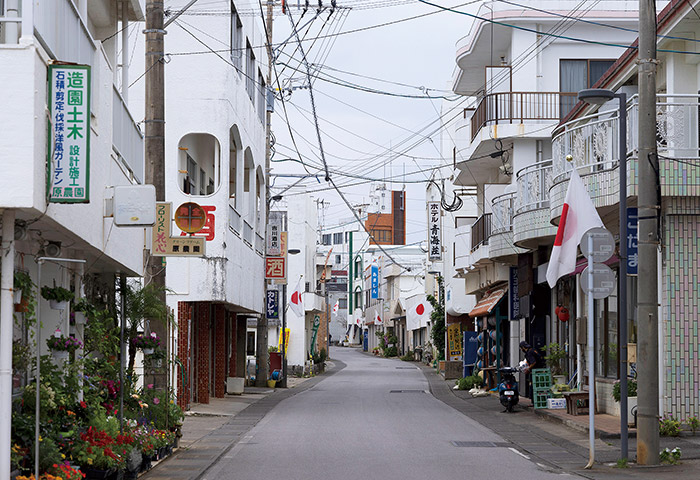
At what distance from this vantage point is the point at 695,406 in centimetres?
1762

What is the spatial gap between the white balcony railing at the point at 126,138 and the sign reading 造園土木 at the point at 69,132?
483 centimetres

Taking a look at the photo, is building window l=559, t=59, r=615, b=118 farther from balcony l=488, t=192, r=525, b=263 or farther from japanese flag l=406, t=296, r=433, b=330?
japanese flag l=406, t=296, r=433, b=330

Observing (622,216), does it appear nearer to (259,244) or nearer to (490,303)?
(490,303)

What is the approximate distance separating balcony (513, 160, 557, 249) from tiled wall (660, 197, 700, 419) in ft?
18.0

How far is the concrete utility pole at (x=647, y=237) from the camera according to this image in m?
13.8

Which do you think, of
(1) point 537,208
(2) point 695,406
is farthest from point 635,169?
(1) point 537,208

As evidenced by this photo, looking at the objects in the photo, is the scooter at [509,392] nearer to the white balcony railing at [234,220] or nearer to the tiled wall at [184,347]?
the tiled wall at [184,347]

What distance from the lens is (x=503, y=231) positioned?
28.9m

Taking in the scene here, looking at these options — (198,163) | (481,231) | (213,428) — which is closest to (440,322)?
(481,231)

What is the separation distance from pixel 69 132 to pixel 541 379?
1747 centimetres

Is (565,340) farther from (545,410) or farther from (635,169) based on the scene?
(635,169)

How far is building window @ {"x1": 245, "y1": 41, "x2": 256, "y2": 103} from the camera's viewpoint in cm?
3266

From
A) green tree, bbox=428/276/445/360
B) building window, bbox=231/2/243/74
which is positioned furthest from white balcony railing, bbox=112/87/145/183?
green tree, bbox=428/276/445/360

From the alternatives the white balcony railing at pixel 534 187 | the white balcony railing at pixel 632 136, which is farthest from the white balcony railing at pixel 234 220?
the white balcony railing at pixel 632 136
